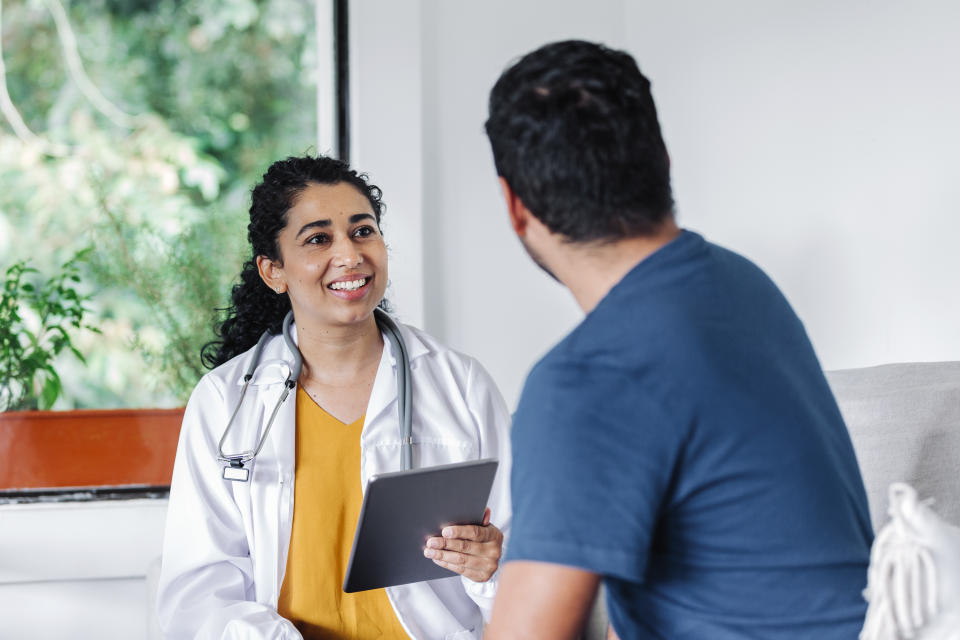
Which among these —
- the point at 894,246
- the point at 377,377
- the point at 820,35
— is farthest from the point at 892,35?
the point at 377,377

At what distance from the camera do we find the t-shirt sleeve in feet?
2.52

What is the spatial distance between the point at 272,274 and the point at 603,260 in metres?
1.12

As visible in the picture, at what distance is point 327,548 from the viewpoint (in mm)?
1635

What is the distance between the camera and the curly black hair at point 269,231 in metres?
1.83

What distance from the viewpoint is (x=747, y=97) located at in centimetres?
209

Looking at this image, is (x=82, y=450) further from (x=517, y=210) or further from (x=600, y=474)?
(x=600, y=474)

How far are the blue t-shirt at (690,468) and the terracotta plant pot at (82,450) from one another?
170 cm

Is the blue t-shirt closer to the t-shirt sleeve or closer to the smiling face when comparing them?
the t-shirt sleeve

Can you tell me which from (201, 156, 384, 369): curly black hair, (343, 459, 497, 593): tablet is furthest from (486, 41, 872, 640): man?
(201, 156, 384, 369): curly black hair

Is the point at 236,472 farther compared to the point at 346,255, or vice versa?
the point at 346,255

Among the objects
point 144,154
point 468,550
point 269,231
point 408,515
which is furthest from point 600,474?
point 144,154

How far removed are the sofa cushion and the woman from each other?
0.60m

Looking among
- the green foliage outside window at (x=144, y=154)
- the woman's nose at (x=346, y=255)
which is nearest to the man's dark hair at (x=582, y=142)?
the woman's nose at (x=346, y=255)

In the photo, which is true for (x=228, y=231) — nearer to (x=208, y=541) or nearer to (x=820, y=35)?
(x=208, y=541)
